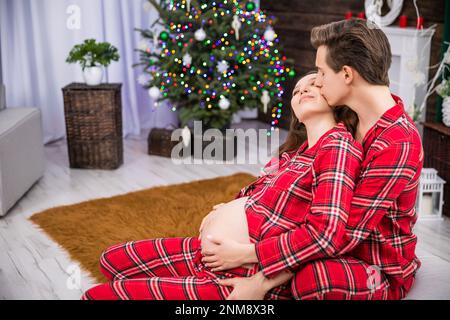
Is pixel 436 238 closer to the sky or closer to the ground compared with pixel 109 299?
closer to the ground

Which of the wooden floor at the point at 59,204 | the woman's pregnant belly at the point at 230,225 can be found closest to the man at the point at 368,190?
the woman's pregnant belly at the point at 230,225

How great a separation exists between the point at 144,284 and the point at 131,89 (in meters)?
3.52

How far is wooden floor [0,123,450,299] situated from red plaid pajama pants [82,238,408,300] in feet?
1.72

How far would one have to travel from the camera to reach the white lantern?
3.02 metres

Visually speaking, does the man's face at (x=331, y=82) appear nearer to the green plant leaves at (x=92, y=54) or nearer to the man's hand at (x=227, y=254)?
the man's hand at (x=227, y=254)

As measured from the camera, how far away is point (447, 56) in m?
3.08

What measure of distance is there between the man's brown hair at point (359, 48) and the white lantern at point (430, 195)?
1.73 meters

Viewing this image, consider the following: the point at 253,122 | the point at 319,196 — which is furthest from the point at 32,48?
the point at 319,196

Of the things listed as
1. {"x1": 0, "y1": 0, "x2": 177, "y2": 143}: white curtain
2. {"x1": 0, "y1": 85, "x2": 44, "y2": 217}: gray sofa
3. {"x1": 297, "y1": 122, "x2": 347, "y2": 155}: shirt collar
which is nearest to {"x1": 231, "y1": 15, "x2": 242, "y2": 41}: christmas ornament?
{"x1": 0, "y1": 0, "x2": 177, "y2": 143}: white curtain

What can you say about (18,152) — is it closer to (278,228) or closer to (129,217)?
(129,217)

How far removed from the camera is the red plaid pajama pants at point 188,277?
53.5 inches

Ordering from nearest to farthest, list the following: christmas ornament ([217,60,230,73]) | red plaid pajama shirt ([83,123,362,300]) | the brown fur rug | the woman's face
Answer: red plaid pajama shirt ([83,123,362,300]), the woman's face, the brown fur rug, christmas ornament ([217,60,230,73])

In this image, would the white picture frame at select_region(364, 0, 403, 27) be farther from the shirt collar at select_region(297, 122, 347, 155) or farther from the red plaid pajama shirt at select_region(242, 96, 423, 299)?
the red plaid pajama shirt at select_region(242, 96, 423, 299)
